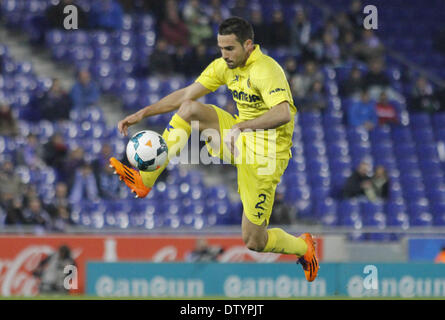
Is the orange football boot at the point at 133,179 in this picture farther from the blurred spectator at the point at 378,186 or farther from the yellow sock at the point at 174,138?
the blurred spectator at the point at 378,186

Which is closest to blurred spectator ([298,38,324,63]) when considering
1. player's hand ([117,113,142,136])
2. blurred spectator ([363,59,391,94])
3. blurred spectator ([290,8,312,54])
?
blurred spectator ([290,8,312,54])

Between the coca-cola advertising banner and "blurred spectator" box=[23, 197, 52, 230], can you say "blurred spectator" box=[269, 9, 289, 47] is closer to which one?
the coca-cola advertising banner

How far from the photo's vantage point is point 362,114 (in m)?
15.8

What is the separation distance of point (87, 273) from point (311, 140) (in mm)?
5780

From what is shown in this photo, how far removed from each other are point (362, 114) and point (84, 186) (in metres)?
5.54

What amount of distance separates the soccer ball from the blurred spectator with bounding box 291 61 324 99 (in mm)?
8186

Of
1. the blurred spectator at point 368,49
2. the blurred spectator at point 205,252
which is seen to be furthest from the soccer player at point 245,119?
the blurred spectator at point 368,49

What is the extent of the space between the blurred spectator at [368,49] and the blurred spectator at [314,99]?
154cm

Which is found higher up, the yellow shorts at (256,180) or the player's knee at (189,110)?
the player's knee at (189,110)

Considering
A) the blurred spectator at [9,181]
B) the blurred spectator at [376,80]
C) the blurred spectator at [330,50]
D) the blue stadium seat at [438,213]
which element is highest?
the blurred spectator at [330,50]

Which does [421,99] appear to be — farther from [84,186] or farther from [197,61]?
[84,186]

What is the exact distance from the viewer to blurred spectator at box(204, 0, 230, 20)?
16500 mm

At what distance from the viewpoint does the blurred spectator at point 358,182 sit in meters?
14.2

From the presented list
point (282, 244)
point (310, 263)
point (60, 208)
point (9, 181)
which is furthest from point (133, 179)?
point (9, 181)
